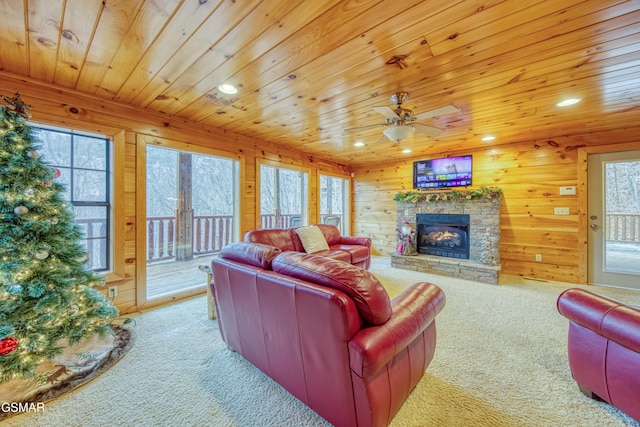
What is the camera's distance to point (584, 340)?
4.79ft

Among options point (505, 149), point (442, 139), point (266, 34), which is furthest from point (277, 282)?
point (505, 149)

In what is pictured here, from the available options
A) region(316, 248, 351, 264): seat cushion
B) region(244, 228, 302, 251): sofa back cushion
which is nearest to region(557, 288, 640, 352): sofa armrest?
region(316, 248, 351, 264): seat cushion

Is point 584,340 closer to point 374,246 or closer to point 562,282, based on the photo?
point 562,282

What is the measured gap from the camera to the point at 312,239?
389 centimetres

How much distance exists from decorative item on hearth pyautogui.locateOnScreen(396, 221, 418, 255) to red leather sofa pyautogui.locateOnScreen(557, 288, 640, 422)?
3141 millimetres

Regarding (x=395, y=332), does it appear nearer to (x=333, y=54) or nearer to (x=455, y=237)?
(x=333, y=54)

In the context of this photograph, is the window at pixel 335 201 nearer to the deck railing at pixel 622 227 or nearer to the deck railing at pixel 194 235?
the deck railing at pixel 194 235

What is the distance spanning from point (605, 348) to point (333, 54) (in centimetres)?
242

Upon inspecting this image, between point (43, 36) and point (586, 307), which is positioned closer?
point (586, 307)

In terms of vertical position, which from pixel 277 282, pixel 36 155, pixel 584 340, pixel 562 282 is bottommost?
pixel 562 282

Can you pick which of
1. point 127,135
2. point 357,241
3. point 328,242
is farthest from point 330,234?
point 127,135

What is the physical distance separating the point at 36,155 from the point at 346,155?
4.33 m

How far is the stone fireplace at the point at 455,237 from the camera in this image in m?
4.01

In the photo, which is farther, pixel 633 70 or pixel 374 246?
pixel 374 246
